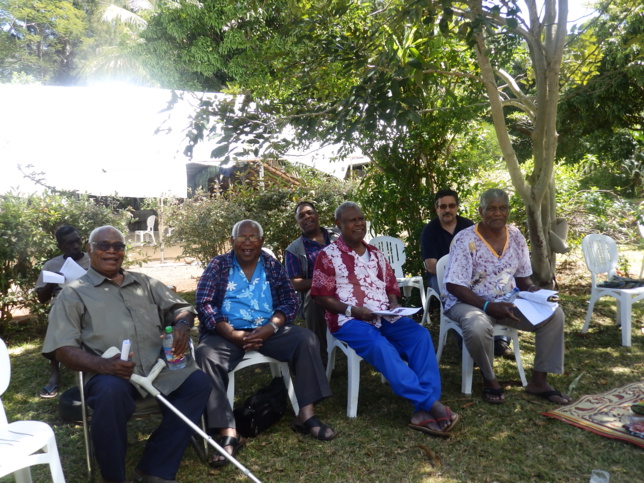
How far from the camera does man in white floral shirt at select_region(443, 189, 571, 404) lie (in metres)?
4.07

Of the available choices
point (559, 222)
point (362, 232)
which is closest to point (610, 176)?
point (559, 222)

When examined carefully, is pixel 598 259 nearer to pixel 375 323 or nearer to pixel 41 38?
pixel 375 323

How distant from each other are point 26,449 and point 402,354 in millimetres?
2566

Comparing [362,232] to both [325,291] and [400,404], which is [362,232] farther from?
[400,404]

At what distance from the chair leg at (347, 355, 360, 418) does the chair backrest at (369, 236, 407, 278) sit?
2.52m

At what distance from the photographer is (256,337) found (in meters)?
3.81

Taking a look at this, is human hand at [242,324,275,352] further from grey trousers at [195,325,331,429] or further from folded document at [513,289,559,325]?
folded document at [513,289,559,325]

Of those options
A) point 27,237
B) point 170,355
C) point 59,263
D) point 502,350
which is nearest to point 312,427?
point 170,355

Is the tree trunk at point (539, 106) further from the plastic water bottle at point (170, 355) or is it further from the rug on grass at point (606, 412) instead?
the plastic water bottle at point (170, 355)

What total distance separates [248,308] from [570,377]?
2836 millimetres

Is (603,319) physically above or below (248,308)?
below

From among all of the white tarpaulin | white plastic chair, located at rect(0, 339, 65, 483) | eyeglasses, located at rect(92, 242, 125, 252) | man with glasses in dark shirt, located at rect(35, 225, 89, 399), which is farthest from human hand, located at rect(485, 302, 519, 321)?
the white tarpaulin

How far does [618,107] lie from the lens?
8.71 metres

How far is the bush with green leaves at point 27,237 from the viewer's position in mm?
6145
